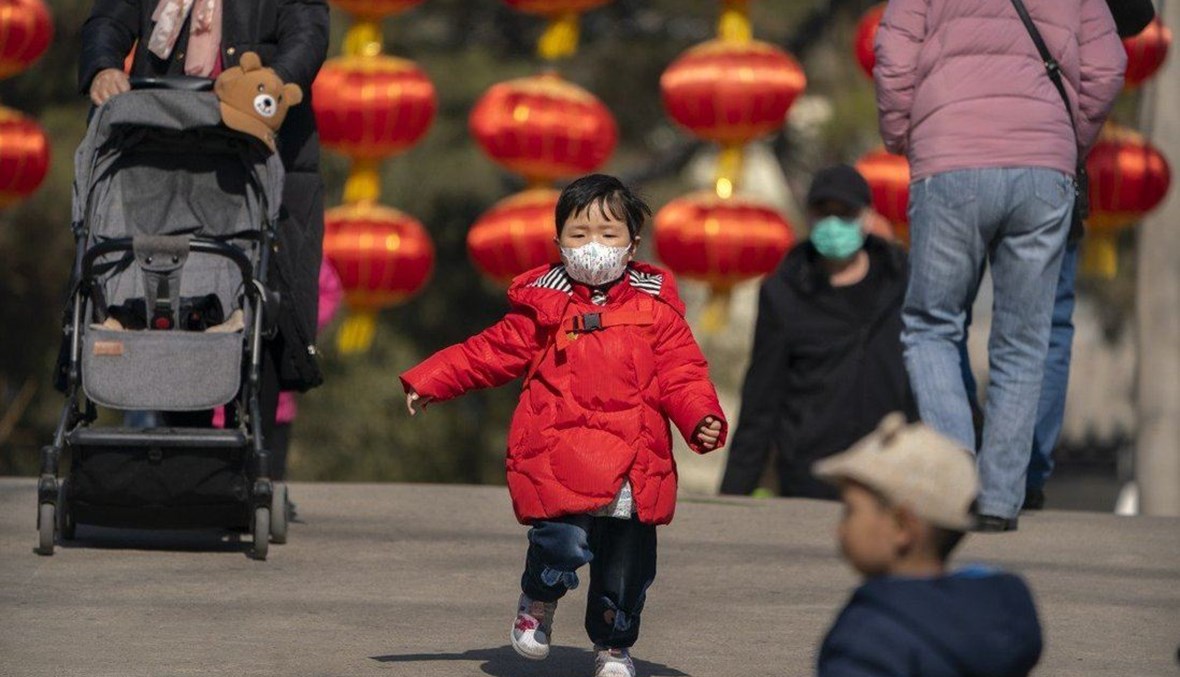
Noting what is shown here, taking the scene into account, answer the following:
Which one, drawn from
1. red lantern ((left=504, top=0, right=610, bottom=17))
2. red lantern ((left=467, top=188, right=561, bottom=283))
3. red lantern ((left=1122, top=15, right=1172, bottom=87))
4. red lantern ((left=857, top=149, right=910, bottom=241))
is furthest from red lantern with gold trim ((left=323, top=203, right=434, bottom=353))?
red lantern ((left=1122, top=15, right=1172, bottom=87))

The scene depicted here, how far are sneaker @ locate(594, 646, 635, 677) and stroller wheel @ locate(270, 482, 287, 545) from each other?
90.3 inches

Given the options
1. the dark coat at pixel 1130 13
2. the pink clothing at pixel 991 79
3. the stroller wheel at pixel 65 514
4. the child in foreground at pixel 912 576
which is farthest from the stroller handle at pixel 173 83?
the child in foreground at pixel 912 576

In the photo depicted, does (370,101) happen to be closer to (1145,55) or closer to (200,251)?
(1145,55)

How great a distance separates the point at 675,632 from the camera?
6910 millimetres

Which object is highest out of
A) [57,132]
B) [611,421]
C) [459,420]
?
[611,421]

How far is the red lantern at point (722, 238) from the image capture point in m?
14.9

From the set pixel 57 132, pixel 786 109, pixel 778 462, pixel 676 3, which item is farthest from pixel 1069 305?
pixel 676 3

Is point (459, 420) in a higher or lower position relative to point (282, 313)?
lower

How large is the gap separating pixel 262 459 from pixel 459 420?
632 inches

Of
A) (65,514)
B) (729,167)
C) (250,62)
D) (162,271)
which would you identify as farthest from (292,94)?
(729,167)

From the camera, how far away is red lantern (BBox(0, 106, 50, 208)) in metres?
14.7

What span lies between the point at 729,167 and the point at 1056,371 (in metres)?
6.28

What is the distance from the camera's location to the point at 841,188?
10.3 metres

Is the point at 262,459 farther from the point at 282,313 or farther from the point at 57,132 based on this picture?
the point at 57,132
